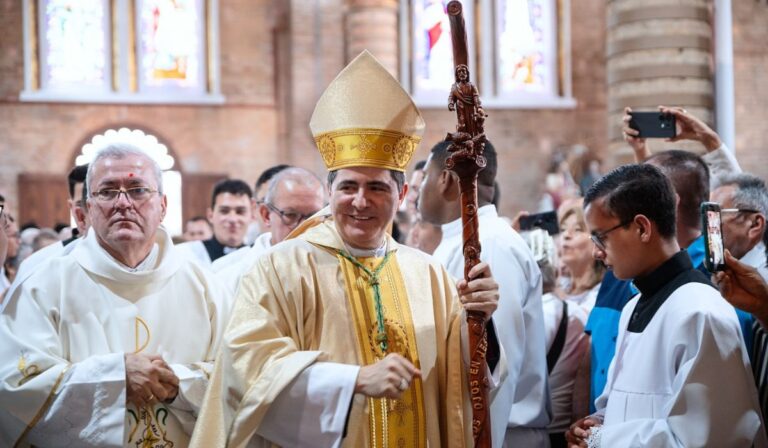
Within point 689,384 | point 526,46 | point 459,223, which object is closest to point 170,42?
point 526,46

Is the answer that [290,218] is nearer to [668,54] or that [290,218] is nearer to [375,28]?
[668,54]

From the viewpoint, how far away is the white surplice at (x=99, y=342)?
315 cm

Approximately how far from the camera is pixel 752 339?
3197 millimetres

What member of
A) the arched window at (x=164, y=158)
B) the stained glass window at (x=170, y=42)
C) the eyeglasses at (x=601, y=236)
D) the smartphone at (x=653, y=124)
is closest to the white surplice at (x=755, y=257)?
the eyeglasses at (x=601, y=236)

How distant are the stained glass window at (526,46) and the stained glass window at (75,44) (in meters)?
7.06

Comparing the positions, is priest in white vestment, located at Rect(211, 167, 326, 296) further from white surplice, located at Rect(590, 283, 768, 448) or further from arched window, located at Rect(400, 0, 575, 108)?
arched window, located at Rect(400, 0, 575, 108)

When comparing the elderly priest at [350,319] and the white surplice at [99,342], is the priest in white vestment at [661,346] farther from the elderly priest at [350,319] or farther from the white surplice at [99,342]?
the white surplice at [99,342]

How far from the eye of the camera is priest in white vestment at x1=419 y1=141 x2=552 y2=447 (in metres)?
3.71

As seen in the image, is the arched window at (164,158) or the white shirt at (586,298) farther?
the arched window at (164,158)

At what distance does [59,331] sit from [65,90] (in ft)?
48.0

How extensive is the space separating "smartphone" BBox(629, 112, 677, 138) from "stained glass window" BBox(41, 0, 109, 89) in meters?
14.0

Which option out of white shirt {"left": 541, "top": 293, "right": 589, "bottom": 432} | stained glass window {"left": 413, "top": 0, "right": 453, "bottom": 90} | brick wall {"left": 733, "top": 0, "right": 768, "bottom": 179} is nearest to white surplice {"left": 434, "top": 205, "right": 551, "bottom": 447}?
white shirt {"left": 541, "top": 293, "right": 589, "bottom": 432}

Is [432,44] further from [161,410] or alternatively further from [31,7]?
[161,410]

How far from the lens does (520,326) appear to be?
371 centimetres
